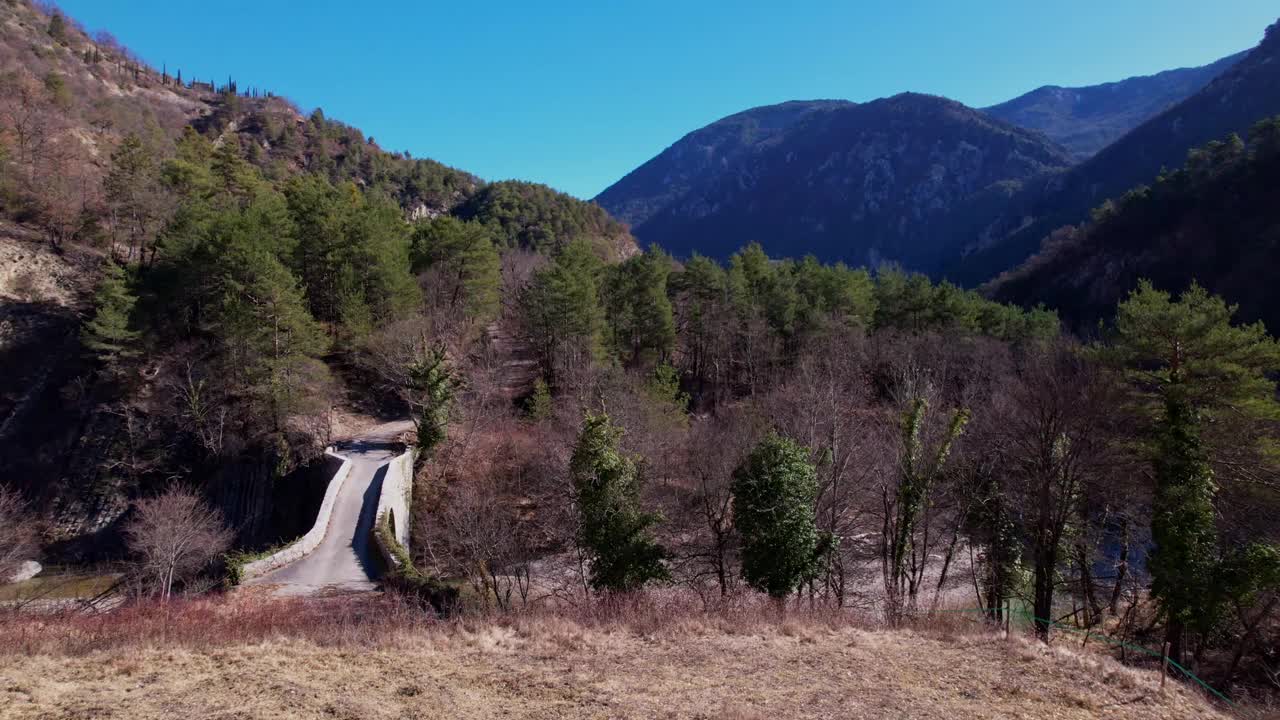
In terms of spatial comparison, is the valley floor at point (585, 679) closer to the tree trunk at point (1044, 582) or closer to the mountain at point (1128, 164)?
the tree trunk at point (1044, 582)

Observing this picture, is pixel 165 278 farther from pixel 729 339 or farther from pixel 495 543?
pixel 729 339

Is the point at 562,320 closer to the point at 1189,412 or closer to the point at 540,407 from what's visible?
the point at 540,407

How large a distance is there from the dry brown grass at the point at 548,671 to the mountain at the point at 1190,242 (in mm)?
61466

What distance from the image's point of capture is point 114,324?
2559cm

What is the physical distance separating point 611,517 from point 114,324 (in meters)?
24.0

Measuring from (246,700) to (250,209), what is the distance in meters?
29.9

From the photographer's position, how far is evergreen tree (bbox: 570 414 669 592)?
15.1m

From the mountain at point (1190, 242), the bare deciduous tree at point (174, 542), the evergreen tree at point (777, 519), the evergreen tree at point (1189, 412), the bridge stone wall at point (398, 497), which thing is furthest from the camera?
the mountain at point (1190, 242)

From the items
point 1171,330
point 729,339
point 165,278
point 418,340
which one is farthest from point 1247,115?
point 165,278

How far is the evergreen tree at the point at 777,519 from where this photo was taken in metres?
14.2

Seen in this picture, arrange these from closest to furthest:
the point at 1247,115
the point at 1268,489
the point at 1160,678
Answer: the point at 1160,678 < the point at 1268,489 < the point at 1247,115

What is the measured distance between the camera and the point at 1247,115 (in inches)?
3981

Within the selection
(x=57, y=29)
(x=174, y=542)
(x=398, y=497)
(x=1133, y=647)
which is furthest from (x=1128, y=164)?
(x=57, y=29)

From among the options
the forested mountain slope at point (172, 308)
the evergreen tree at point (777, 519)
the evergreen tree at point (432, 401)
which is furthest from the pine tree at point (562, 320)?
the evergreen tree at point (777, 519)
